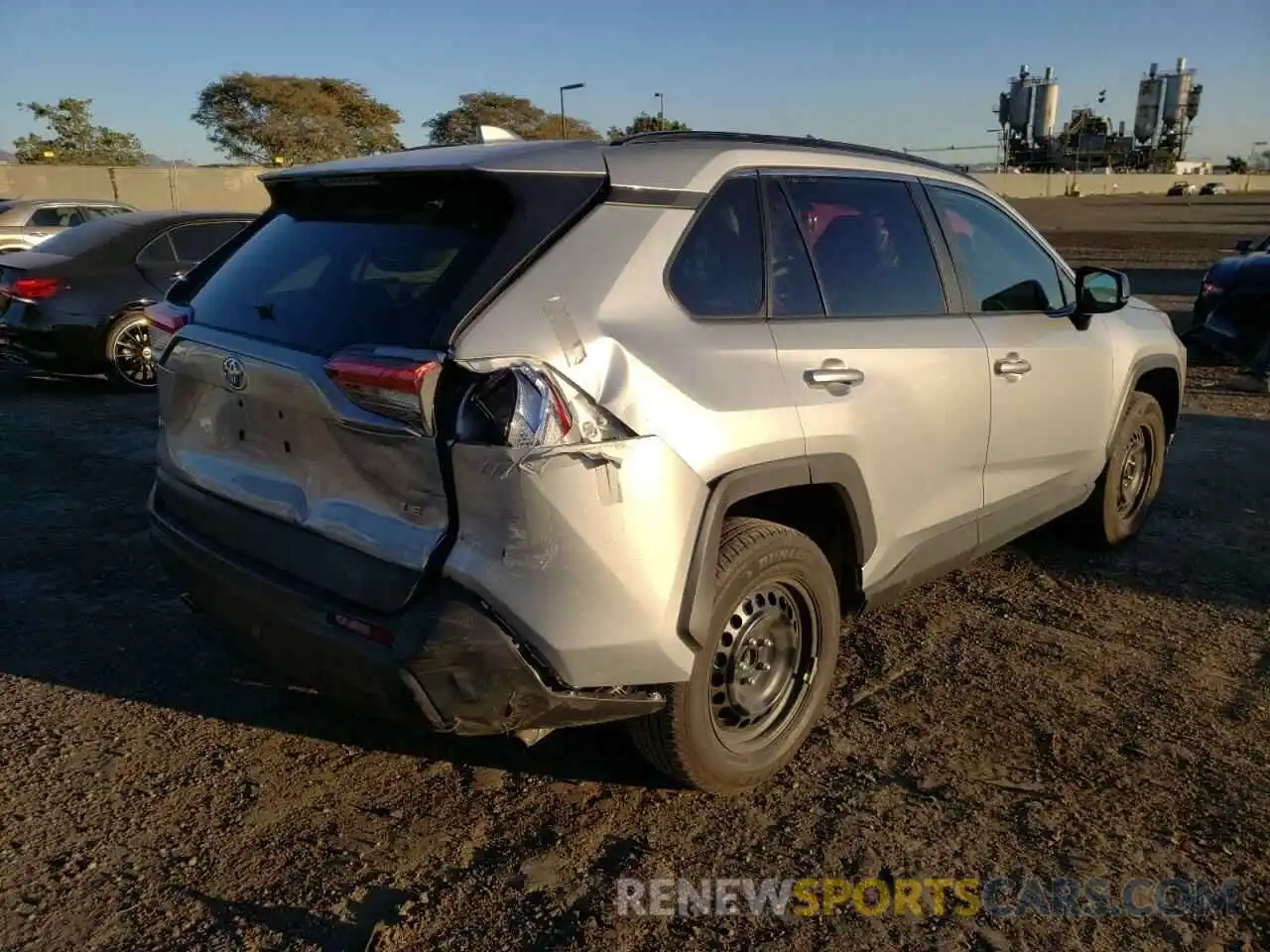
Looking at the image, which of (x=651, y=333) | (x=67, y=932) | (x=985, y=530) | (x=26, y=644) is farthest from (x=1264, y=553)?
(x=26, y=644)

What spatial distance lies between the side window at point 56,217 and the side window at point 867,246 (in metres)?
15.0

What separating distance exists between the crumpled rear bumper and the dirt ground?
454 mm

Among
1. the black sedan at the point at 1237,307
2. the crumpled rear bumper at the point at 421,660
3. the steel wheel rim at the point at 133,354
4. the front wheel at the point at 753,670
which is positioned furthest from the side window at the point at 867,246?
the black sedan at the point at 1237,307

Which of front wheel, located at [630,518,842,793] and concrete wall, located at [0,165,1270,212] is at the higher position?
concrete wall, located at [0,165,1270,212]

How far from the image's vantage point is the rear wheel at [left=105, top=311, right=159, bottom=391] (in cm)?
831

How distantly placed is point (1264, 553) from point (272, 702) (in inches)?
187

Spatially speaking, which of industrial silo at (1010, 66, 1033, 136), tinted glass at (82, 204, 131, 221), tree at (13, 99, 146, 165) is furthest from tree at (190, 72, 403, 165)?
industrial silo at (1010, 66, 1033, 136)

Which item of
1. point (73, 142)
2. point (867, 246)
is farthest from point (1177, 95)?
point (867, 246)

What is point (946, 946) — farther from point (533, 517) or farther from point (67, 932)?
point (67, 932)

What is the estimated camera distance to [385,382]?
7.54 feet

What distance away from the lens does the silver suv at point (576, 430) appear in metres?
2.31

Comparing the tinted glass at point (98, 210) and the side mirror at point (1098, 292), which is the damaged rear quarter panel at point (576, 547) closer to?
the side mirror at point (1098, 292)

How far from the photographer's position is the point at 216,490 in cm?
289

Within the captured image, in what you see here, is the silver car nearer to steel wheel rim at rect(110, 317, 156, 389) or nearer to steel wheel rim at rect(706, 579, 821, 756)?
steel wheel rim at rect(110, 317, 156, 389)
